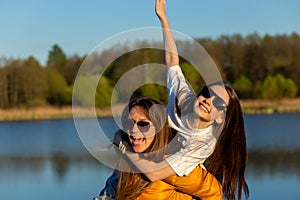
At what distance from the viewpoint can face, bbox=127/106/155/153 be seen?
1752 mm

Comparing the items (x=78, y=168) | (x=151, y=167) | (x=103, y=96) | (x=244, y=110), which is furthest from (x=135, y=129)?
(x=244, y=110)

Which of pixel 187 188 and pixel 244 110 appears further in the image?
pixel 244 110

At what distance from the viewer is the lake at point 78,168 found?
7178 millimetres

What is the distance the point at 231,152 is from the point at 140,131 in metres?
0.35

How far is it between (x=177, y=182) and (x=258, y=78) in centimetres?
2648

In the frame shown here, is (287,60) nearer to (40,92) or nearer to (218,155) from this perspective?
(40,92)

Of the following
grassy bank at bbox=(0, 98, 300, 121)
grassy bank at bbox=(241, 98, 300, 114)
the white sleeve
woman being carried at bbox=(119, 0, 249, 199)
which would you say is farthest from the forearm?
grassy bank at bbox=(241, 98, 300, 114)

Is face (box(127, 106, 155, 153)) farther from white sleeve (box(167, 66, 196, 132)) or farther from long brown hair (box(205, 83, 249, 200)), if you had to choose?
long brown hair (box(205, 83, 249, 200))

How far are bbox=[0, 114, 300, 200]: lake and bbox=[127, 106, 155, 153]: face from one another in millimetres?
861

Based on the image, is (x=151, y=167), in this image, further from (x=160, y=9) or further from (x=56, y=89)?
(x=56, y=89)

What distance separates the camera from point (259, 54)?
1104 inches

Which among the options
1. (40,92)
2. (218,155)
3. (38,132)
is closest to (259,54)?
(40,92)

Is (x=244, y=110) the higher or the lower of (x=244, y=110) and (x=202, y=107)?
the lower

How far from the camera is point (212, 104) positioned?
1806 mm
